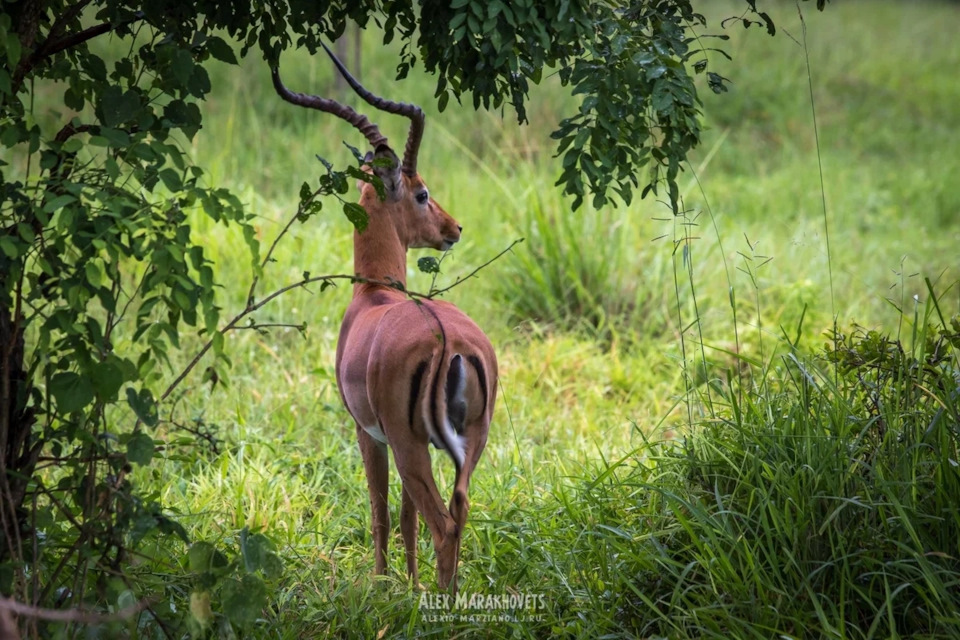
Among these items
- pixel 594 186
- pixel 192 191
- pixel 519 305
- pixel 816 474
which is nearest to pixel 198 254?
pixel 192 191

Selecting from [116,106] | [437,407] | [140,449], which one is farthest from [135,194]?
[437,407]

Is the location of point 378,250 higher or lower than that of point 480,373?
higher

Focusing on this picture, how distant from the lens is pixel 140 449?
2.12 m

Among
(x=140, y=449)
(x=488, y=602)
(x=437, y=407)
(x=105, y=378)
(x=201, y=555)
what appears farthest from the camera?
(x=437, y=407)

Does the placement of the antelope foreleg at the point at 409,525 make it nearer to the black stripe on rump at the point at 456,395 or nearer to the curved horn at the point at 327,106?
the black stripe on rump at the point at 456,395

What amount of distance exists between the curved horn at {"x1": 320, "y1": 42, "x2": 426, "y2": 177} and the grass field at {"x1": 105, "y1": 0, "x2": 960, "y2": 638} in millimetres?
685

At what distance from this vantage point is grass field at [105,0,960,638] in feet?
8.04

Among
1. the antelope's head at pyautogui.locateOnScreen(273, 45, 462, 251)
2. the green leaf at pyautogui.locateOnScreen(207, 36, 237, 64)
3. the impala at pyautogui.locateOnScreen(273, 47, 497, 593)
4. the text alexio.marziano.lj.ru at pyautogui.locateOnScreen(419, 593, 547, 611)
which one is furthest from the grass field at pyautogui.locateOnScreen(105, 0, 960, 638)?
the green leaf at pyautogui.locateOnScreen(207, 36, 237, 64)

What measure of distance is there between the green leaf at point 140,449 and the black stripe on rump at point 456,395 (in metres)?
0.86

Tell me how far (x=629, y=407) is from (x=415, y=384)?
1924mm

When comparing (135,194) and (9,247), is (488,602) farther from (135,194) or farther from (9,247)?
(9,247)

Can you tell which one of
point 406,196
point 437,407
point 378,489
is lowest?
point 378,489

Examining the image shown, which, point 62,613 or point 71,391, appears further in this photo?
point 71,391

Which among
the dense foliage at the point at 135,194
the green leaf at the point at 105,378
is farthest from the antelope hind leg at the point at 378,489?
the green leaf at the point at 105,378
